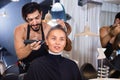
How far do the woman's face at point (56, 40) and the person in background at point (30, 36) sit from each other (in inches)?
10.8

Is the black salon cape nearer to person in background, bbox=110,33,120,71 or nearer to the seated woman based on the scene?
the seated woman

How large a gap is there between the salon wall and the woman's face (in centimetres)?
360

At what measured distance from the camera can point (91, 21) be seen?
2.92m

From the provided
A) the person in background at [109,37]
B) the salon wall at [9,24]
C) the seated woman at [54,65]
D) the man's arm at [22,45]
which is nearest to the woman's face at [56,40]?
the seated woman at [54,65]

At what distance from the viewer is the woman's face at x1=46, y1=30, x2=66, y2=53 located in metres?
1.25

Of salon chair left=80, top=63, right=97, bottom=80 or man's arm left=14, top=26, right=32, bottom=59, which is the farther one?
salon chair left=80, top=63, right=97, bottom=80

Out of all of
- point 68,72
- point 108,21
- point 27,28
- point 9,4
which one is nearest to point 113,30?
point 108,21

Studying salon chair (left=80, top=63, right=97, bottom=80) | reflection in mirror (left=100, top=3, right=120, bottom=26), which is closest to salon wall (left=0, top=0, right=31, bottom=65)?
reflection in mirror (left=100, top=3, right=120, bottom=26)

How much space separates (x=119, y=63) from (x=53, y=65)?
1.17m

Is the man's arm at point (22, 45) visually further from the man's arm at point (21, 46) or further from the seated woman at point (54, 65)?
the seated woman at point (54, 65)

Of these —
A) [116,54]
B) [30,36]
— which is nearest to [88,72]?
[116,54]

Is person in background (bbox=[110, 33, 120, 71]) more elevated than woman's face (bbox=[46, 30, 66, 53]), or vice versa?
woman's face (bbox=[46, 30, 66, 53])

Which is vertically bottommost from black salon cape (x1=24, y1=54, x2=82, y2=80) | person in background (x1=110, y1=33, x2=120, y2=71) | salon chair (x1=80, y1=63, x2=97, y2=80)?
salon chair (x1=80, y1=63, x2=97, y2=80)

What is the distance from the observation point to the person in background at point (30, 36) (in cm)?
156
